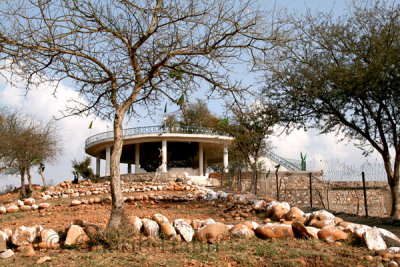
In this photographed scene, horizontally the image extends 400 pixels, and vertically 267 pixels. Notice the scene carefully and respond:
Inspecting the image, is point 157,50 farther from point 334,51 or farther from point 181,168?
point 181,168

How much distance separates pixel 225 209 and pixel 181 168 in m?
24.7

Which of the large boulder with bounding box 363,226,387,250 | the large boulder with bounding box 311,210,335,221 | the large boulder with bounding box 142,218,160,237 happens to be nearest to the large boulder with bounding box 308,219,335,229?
the large boulder with bounding box 311,210,335,221

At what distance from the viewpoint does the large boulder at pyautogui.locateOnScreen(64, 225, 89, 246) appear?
212 inches

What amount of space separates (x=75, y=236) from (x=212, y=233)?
6.88 feet

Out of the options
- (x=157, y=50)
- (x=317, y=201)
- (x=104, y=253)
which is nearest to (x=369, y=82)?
(x=157, y=50)

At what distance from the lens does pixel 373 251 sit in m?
5.12

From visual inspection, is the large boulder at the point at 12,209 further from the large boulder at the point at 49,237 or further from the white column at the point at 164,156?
the white column at the point at 164,156

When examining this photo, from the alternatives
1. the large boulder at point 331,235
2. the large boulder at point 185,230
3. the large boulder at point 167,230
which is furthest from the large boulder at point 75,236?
the large boulder at point 331,235

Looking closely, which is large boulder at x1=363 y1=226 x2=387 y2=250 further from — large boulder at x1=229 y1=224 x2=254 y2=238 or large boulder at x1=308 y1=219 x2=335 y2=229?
large boulder at x1=229 y1=224 x2=254 y2=238

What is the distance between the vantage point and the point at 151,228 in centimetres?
584

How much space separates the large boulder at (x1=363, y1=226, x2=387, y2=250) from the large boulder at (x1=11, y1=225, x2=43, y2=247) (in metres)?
5.06

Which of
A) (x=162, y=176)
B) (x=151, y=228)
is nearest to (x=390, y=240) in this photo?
(x=151, y=228)

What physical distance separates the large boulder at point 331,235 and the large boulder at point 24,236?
14.8ft

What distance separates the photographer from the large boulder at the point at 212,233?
562 cm
